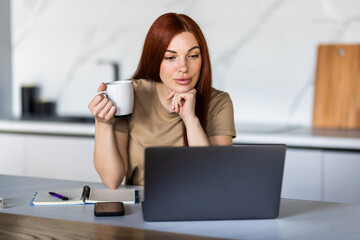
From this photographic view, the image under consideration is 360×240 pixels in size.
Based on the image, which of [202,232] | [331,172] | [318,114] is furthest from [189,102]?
[318,114]

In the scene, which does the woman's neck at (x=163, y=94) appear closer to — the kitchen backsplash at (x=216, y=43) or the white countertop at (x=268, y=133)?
the white countertop at (x=268, y=133)

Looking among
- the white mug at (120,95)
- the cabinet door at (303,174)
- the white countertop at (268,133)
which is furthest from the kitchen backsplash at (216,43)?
the white mug at (120,95)

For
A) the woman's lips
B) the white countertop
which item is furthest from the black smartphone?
the white countertop

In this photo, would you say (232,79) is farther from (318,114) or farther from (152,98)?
(152,98)

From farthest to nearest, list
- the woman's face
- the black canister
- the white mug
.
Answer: the black canister < the woman's face < the white mug

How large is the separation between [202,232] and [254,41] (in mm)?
2077

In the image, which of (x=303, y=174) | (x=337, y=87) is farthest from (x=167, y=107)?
(x=337, y=87)

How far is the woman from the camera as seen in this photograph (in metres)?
1.81

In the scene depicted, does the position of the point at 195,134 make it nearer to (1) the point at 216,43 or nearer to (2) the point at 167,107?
(2) the point at 167,107

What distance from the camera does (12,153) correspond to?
3.18 m

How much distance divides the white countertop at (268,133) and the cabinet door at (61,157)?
47 millimetres

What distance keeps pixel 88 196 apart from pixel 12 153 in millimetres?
1866

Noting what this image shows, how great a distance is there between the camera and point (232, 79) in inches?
125

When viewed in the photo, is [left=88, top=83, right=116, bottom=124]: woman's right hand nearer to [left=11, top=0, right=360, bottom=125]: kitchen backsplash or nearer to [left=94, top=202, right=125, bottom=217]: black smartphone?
[left=94, top=202, right=125, bottom=217]: black smartphone
